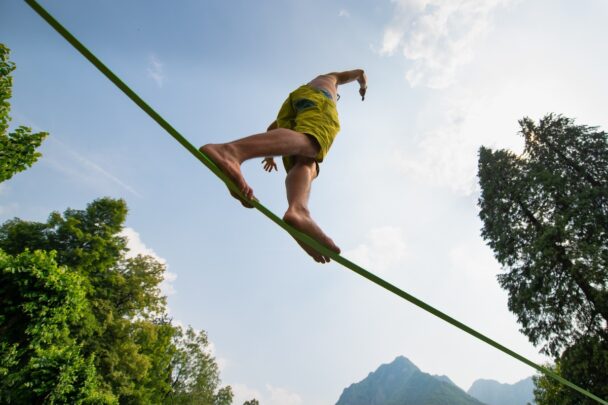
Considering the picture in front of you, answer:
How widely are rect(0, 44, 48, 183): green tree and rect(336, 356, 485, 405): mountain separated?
153 metres

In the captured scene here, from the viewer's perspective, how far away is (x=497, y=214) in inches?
586

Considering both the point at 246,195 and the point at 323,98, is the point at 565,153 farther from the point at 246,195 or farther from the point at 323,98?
the point at 246,195

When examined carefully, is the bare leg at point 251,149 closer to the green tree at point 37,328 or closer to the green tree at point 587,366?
the green tree at point 37,328

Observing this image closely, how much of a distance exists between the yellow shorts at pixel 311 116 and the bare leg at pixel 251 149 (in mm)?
82

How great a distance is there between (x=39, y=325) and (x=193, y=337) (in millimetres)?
19608

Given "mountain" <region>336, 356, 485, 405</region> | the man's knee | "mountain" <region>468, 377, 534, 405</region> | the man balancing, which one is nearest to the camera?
the man balancing

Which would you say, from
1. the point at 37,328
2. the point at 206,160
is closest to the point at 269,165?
the point at 206,160

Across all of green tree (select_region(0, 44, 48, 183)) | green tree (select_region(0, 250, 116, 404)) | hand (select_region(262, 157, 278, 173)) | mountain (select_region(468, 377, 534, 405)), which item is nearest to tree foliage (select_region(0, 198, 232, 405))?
green tree (select_region(0, 250, 116, 404))

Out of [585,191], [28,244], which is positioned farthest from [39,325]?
[585,191]

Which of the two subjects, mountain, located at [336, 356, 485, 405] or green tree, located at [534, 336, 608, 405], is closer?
green tree, located at [534, 336, 608, 405]

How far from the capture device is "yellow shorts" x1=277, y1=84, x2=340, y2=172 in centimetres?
201

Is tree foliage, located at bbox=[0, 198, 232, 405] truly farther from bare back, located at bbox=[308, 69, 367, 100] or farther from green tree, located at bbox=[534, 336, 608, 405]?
green tree, located at bbox=[534, 336, 608, 405]

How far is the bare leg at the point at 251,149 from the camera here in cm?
149

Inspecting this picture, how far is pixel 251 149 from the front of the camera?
1687 mm
